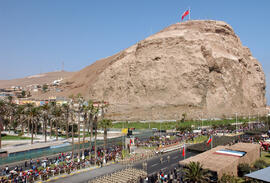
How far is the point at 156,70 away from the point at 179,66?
8498 mm

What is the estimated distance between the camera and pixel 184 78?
88875 mm

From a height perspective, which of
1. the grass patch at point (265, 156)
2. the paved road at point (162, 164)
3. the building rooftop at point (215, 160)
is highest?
the building rooftop at point (215, 160)

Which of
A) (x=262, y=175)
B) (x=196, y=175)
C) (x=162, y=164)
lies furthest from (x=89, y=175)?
(x=262, y=175)

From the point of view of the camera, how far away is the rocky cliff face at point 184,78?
3460 inches

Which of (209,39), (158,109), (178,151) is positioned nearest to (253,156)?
(178,151)

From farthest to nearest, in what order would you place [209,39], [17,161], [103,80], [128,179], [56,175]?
[103,80] < [209,39] < [17,161] < [56,175] < [128,179]

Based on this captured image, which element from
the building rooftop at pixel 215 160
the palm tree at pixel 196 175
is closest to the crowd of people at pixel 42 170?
the building rooftop at pixel 215 160

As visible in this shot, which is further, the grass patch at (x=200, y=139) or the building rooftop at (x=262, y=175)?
the grass patch at (x=200, y=139)

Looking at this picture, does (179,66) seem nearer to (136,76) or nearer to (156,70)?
(156,70)

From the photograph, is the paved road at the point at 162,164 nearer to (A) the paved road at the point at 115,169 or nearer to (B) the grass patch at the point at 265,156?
(A) the paved road at the point at 115,169

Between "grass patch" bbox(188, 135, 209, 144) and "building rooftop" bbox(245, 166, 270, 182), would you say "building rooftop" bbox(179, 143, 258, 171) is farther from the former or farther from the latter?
"grass patch" bbox(188, 135, 209, 144)

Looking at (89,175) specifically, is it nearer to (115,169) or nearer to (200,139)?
(115,169)

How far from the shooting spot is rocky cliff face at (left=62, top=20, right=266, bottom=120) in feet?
288

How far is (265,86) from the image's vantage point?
12206 centimetres
